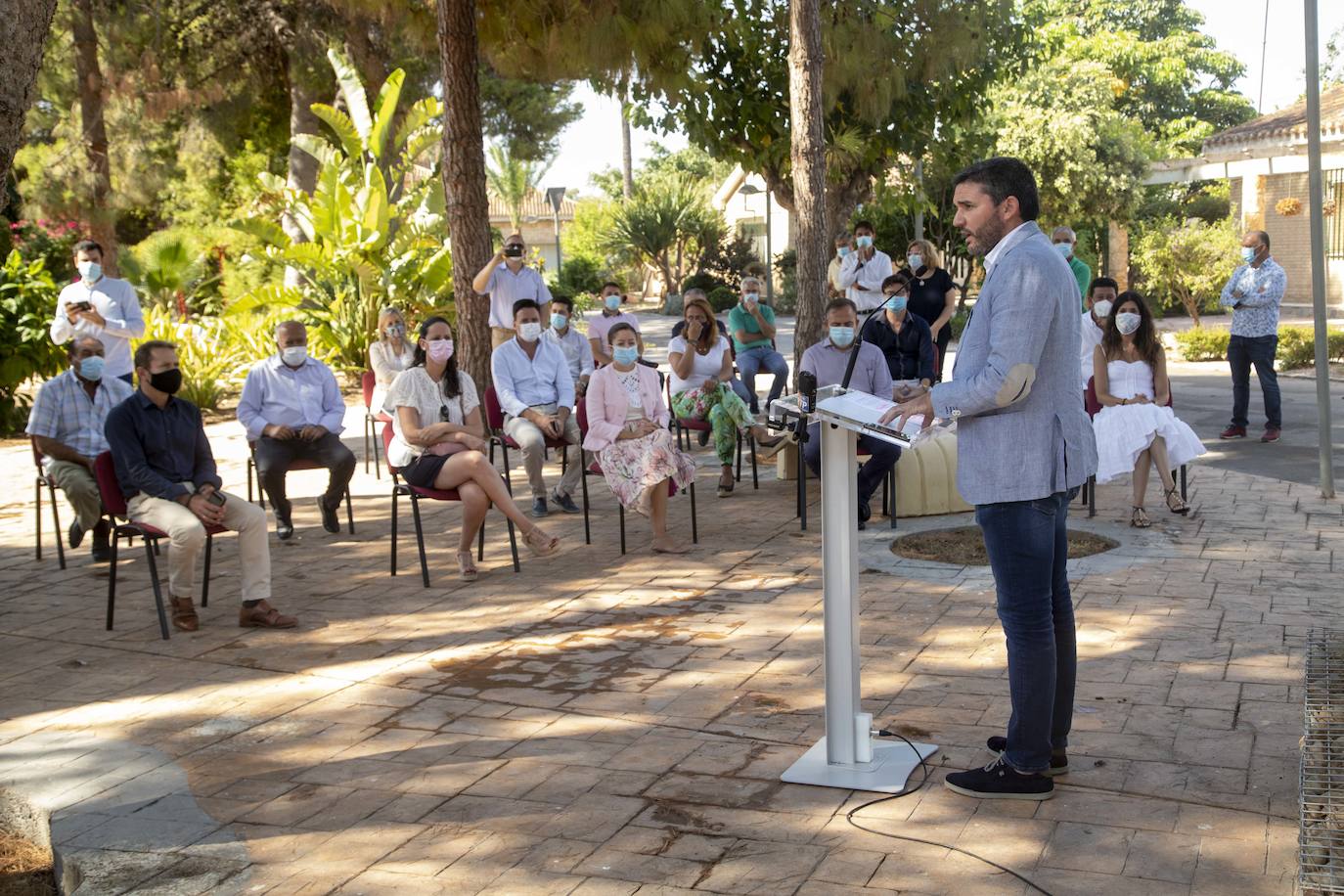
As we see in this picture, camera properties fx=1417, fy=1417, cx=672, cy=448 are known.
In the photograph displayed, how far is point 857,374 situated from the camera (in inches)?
356

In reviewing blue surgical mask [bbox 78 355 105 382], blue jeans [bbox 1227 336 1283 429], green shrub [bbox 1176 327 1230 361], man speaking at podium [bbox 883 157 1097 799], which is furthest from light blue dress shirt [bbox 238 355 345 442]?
green shrub [bbox 1176 327 1230 361]

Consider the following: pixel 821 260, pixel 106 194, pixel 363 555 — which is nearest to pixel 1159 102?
pixel 106 194

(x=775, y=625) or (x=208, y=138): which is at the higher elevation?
(x=208, y=138)

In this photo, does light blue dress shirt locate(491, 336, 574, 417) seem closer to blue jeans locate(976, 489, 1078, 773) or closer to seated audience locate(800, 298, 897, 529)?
seated audience locate(800, 298, 897, 529)

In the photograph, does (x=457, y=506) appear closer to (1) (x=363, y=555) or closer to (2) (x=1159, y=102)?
(1) (x=363, y=555)

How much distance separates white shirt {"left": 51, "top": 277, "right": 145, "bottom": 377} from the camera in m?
11.1

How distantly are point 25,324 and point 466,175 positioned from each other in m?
5.69

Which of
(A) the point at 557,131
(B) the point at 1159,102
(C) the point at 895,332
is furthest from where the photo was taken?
(B) the point at 1159,102

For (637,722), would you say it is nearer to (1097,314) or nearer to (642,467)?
(642,467)

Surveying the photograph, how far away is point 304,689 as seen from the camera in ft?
20.0

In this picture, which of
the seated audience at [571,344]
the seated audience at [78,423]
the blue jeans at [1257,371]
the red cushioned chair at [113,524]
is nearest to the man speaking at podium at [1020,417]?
the red cushioned chair at [113,524]

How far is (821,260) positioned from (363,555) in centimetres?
440

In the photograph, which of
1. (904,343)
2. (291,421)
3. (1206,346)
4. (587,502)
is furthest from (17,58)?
(1206,346)

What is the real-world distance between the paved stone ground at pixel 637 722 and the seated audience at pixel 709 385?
5.83 feet
